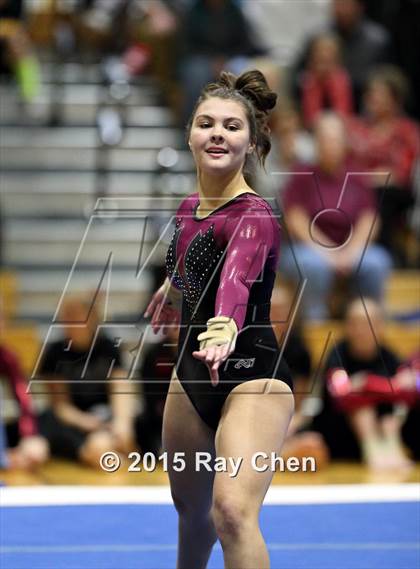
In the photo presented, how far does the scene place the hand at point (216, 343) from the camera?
288 centimetres

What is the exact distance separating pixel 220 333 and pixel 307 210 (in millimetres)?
4009

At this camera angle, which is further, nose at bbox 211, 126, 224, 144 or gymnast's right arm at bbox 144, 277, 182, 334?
gymnast's right arm at bbox 144, 277, 182, 334

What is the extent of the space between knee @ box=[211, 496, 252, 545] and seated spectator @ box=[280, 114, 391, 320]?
11.8ft

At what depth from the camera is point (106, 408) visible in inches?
240

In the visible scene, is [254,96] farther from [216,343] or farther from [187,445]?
[187,445]

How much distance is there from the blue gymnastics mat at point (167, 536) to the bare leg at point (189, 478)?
2.31 ft

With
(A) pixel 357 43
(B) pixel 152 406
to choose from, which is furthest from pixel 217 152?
(A) pixel 357 43

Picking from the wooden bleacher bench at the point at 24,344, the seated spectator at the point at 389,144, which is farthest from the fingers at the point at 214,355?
the seated spectator at the point at 389,144

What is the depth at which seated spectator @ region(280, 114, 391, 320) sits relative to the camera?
6.63m

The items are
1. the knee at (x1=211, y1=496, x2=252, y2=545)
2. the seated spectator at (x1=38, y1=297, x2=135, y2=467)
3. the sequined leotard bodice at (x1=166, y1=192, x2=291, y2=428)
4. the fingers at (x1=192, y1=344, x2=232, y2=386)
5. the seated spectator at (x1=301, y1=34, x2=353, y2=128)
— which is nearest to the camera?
the fingers at (x1=192, y1=344, x2=232, y2=386)

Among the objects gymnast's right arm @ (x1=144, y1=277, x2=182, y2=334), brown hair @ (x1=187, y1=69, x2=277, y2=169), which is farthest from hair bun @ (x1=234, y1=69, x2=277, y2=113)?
gymnast's right arm @ (x1=144, y1=277, x2=182, y2=334)

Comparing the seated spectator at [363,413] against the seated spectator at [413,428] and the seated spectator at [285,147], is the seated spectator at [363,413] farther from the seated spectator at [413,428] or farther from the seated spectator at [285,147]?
the seated spectator at [285,147]

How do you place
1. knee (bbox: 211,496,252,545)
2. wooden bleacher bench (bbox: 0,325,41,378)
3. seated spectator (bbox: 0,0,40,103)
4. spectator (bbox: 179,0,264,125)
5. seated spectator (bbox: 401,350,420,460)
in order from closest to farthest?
knee (bbox: 211,496,252,545)
seated spectator (bbox: 401,350,420,460)
wooden bleacher bench (bbox: 0,325,41,378)
seated spectator (bbox: 0,0,40,103)
spectator (bbox: 179,0,264,125)

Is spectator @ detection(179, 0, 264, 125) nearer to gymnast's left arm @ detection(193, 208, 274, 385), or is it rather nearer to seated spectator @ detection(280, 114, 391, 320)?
seated spectator @ detection(280, 114, 391, 320)
